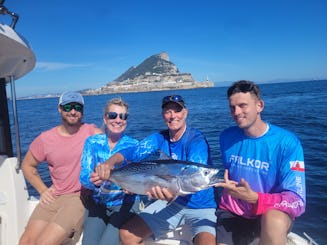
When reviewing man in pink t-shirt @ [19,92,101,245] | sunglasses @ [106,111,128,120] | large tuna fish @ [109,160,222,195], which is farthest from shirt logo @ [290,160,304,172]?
man in pink t-shirt @ [19,92,101,245]

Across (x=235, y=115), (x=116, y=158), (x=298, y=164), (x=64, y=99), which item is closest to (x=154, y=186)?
(x=116, y=158)

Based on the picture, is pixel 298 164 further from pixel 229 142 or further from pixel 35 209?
pixel 35 209

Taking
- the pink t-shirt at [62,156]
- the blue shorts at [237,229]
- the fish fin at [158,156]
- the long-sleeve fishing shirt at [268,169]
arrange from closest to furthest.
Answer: the long-sleeve fishing shirt at [268,169] < the blue shorts at [237,229] < the fish fin at [158,156] < the pink t-shirt at [62,156]

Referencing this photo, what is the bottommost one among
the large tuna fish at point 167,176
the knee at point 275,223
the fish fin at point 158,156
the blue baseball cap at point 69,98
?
the knee at point 275,223

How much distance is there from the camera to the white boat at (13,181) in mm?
3697

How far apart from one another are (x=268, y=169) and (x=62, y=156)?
9.10 ft

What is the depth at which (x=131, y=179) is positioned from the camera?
3.34 m

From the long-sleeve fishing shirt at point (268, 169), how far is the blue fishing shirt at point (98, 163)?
1.40 meters

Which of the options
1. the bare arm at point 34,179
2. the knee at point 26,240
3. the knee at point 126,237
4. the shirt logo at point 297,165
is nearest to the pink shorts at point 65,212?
the bare arm at point 34,179

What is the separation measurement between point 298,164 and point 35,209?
3.53 meters

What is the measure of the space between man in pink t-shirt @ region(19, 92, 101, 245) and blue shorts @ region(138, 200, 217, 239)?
0.98m

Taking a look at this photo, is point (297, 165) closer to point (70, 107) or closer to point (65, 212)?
point (65, 212)

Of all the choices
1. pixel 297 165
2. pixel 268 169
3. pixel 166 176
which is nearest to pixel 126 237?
pixel 166 176

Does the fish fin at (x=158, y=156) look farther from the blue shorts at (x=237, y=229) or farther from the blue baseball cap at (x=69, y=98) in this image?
the blue baseball cap at (x=69, y=98)
